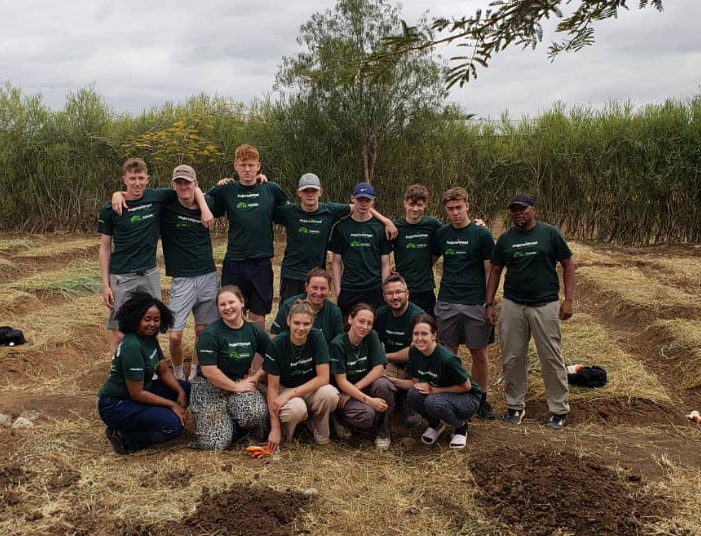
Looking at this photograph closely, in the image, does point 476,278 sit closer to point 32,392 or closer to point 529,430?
point 529,430

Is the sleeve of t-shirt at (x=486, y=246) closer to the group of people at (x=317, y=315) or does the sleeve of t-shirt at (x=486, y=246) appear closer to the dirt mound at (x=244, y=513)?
the group of people at (x=317, y=315)

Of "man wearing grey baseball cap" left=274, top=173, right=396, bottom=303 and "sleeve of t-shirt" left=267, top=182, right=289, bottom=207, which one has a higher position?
"sleeve of t-shirt" left=267, top=182, right=289, bottom=207

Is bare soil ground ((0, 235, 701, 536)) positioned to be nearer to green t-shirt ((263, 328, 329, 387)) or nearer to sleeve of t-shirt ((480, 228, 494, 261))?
green t-shirt ((263, 328, 329, 387))

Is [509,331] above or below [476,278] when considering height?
below

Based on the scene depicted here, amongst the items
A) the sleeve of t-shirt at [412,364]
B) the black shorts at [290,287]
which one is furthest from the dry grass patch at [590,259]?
the sleeve of t-shirt at [412,364]

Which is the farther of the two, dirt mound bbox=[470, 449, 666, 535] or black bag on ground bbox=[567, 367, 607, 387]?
black bag on ground bbox=[567, 367, 607, 387]

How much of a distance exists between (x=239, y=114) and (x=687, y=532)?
13380 millimetres

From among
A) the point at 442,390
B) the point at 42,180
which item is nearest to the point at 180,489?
the point at 442,390

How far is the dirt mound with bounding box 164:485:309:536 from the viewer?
316cm

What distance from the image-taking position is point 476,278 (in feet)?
15.7

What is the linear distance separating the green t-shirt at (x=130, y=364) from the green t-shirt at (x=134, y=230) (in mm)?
1072

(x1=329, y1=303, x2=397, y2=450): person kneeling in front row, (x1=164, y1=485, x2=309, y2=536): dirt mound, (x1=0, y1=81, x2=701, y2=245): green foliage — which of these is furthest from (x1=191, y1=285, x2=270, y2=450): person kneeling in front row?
(x1=0, y1=81, x2=701, y2=245): green foliage

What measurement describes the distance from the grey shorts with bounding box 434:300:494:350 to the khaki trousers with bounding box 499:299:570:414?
5.5 inches

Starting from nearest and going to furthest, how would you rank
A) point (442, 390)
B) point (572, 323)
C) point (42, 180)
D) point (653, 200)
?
point (442, 390)
point (572, 323)
point (653, 200)
point (42, 180)
